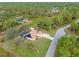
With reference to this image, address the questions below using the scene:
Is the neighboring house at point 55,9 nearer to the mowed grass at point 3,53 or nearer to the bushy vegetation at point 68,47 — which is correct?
the bushy vegetation at point 68,47

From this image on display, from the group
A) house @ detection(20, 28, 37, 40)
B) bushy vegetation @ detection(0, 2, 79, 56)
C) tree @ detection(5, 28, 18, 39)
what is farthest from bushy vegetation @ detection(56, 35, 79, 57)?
tree @ detection(5, 28, 18, 39)

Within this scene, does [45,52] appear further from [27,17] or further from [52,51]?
[27,17]

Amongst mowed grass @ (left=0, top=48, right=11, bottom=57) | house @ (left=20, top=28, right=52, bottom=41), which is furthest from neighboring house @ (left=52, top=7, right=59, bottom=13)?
mowed grass @ (left=0, top=48, right=11, bottom=57)

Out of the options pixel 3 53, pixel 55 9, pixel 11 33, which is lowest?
pixel 3 53

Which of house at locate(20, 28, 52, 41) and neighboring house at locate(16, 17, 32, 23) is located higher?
neighboring house at locate(16, 17, 32, 23)

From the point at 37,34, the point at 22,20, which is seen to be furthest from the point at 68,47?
the point at 22,20

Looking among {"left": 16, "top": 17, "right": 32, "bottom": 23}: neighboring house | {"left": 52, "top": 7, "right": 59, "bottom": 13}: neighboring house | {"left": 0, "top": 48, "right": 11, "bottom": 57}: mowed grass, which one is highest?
{"left": 52, "top": 7, "right": 59, "bottom": 13}: neighboring house

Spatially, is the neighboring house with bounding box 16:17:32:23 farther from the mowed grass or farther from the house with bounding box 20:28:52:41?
the mowed grass

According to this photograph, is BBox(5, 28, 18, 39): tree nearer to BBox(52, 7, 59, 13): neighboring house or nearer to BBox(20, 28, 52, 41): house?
BBox(20, 28, 52, 41): house

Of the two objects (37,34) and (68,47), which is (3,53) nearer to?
(37,34)

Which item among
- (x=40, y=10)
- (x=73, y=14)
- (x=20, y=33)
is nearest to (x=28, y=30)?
(x=20, y=33)

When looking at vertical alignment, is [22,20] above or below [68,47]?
above

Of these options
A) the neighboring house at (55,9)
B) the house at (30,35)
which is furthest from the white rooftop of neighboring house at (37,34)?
the neighboring house at (55,9)
